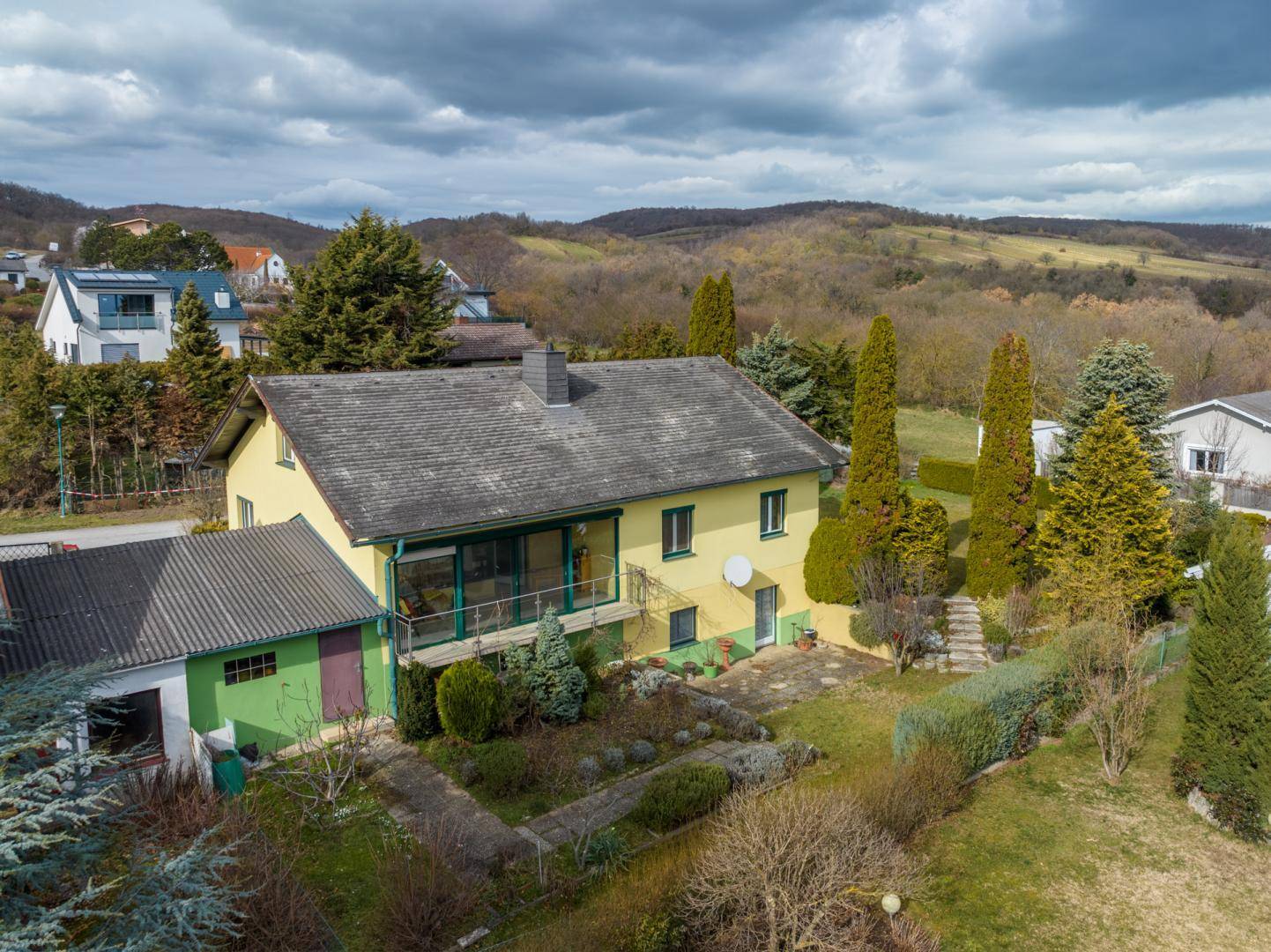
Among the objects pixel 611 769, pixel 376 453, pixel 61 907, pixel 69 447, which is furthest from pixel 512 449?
pixel 69 447

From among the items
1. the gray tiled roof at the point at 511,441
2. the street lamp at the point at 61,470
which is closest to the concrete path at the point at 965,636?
the gray tiled roof at the point at 511,441

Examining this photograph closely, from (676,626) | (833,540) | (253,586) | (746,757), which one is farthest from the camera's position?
(833,540)

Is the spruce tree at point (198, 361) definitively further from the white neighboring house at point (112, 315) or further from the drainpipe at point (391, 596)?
the drainpipe at point (391, 596)

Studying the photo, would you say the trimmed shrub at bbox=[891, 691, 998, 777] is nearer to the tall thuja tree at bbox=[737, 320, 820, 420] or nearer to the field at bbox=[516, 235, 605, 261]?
the tall thuja tree at bbox=[737, 320, 820, 420]

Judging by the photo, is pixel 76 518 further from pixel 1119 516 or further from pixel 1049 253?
pixel 1049 253

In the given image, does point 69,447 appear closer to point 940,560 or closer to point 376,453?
point 376,453

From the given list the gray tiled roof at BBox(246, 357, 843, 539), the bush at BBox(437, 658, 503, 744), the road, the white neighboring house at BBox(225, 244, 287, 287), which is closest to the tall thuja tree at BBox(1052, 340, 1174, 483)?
the gray tiled roof at BBox(246, 357, 843, 539)

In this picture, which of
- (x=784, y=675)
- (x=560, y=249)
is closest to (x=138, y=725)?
(x=784, y=675)
